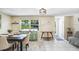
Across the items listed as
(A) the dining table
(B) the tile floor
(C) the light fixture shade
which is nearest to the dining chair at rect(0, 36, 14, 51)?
(A) the dining table

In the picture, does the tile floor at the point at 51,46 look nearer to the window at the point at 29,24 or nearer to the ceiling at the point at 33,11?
the window at the point at 29,24

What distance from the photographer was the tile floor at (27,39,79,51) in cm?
119

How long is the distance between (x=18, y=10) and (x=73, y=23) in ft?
2.30

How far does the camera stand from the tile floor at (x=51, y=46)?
1.19 metres

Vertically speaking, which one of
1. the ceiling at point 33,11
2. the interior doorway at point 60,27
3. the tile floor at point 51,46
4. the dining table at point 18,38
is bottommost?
the tile floor at point 51,46

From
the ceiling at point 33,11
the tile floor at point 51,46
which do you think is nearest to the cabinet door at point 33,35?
the tile floor at point 51,46

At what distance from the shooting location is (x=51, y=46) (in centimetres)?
124

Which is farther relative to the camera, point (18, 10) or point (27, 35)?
point (27, 35)

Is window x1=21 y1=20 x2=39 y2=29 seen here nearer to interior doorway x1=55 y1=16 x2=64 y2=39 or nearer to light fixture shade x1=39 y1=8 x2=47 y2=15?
light fixture shade x1=39 y1=8 x2=47 y2=15

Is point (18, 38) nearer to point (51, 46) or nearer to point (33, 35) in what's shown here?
point (33, 35)
